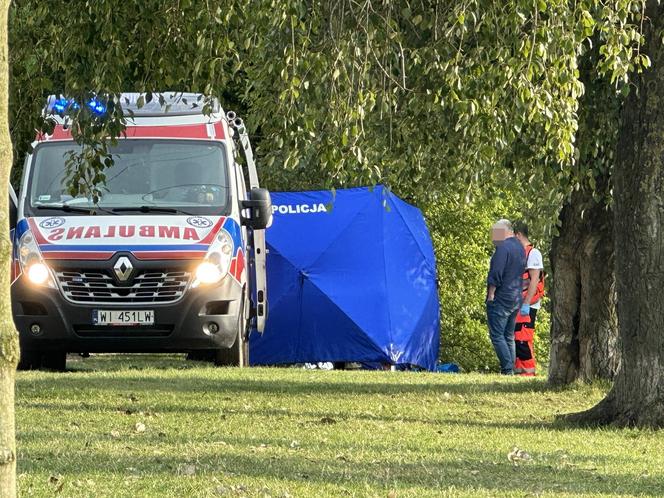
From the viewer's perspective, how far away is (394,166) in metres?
13.1

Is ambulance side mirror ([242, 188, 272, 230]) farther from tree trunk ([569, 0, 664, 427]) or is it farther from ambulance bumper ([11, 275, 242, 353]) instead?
tree trunk ([569, 0, 664, 427])

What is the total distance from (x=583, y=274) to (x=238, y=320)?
11.7ft

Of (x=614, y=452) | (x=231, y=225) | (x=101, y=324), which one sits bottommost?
(x=614, y=452)

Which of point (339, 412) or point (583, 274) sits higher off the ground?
point (583, 274)

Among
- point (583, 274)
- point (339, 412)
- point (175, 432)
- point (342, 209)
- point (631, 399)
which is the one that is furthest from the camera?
point (342, 209)

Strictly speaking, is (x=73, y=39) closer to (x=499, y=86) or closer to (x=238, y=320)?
(x=499, y=86)

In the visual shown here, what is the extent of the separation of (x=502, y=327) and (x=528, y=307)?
428 mm

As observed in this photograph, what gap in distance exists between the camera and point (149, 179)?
1559cm

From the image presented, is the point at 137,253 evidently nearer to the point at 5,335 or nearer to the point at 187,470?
the point at 187,470

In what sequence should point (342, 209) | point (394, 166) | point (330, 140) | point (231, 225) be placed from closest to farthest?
point (330, 140), point (394, 166), point (231, 225), point (342, 209)

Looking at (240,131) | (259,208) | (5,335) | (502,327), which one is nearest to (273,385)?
(259,208)

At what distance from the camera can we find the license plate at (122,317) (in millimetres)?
15094

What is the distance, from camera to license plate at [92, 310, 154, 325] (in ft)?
49.5

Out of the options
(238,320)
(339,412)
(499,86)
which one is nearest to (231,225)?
(238,320)
